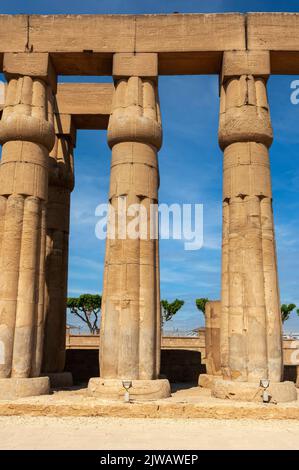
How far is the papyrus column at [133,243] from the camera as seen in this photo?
1318cm

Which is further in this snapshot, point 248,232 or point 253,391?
point 248,232

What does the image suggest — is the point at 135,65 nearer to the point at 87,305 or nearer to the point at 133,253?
the point at 133,253

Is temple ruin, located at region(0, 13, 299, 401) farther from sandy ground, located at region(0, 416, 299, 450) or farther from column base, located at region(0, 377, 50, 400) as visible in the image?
sandy ground, located at region(0, 416, 299, 450)

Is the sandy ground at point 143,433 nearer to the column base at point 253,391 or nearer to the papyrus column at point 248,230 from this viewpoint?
the column base at point 253,391

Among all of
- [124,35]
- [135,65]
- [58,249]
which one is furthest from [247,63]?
[58,249]

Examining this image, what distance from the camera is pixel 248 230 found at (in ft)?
45.1

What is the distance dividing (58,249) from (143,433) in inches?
410

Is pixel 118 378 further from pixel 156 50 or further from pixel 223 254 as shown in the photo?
pixel 156 50

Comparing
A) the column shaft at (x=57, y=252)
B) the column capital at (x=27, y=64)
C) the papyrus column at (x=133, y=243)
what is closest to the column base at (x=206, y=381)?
the papyrus column at (x=133, y=243)

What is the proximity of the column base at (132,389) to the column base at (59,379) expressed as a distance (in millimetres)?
4253

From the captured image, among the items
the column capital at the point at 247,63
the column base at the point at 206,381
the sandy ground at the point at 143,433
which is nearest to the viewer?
the sandy ground at the point at 143,433

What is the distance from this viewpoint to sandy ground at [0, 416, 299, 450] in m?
8.36

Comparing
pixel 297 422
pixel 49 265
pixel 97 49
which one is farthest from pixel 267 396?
pixel 97 49

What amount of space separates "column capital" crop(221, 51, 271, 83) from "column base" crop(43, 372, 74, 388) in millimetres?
11724
